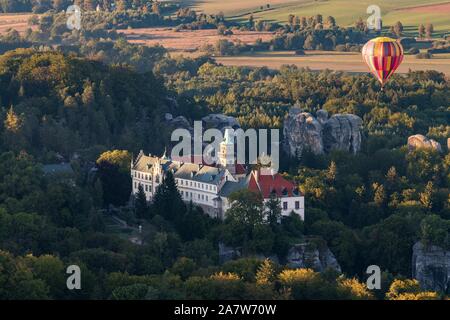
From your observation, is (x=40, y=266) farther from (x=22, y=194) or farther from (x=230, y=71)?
(x=230, y=71)

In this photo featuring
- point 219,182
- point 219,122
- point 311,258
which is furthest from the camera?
point 219,122

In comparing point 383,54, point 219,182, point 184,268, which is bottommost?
point 184,268

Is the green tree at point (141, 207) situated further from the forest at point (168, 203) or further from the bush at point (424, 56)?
the bush at point (424, 56)

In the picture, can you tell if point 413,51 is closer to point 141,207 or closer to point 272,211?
point 141,207

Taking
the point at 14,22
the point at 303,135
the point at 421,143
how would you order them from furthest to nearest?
the point at 14,22 → the point at 421,143 → the point at 303,135

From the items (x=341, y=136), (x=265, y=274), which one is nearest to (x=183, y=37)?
(x=341, y=136)
